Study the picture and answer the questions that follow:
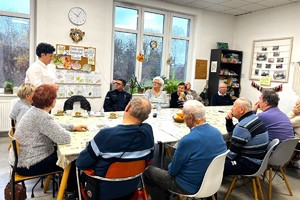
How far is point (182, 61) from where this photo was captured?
19.5ft

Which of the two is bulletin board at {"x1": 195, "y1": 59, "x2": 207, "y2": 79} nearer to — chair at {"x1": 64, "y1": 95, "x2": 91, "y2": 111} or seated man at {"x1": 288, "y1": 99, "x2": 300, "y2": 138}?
seated man at {"x1": 288, "y1": 99, "x2": 300, "y2": 138}

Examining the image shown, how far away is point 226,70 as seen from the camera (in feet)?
19.2

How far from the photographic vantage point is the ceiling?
16.1ft

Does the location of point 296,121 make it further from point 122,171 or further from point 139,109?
point 122,171

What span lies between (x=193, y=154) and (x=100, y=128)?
111cm

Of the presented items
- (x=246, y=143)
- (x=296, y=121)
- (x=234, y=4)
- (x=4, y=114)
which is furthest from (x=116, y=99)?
(x=234, y=4)

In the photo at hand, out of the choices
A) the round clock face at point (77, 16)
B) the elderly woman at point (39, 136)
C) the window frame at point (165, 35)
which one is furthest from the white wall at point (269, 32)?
the elderly woman at point (39, 136)

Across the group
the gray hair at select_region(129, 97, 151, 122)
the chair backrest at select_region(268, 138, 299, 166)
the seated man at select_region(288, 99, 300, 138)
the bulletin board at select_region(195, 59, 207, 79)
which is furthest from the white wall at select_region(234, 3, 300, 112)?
the gray hair at select_region(129, 97, 151, 122)

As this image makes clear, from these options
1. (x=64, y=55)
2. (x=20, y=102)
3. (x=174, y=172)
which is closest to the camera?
(x=174, y=172)

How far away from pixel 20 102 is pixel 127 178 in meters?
1.57

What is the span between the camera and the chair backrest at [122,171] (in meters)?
1.41

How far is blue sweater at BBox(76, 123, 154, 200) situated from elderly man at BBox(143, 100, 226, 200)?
265 millimetres

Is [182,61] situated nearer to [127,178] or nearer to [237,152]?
[237,152]

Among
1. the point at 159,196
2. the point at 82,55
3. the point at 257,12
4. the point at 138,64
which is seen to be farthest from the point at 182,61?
the point at 159,196
